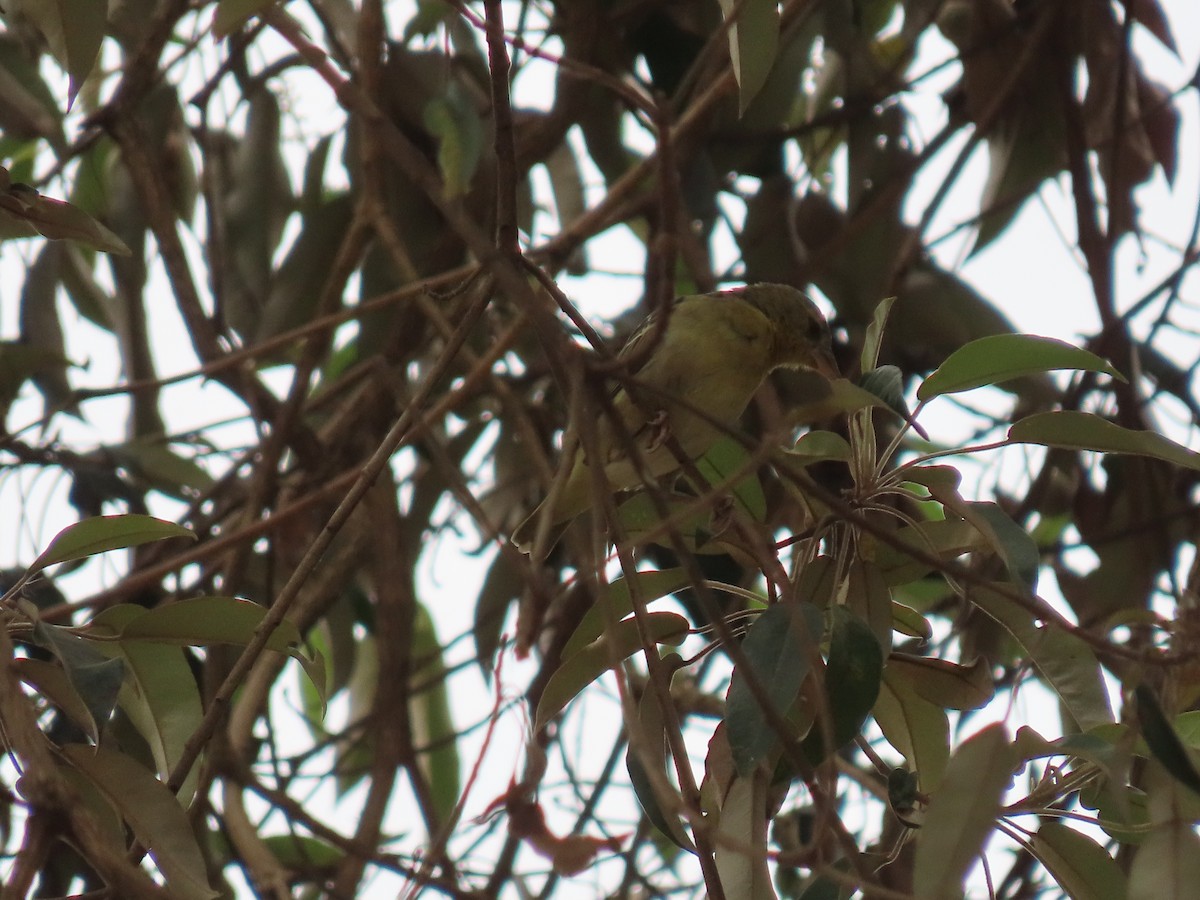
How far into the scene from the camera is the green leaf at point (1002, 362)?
1.55 metres

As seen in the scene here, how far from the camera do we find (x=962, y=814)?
1198 mm

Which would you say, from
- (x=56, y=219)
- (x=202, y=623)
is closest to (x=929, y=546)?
(x=202, y=623)

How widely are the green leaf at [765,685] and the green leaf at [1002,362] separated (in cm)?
36

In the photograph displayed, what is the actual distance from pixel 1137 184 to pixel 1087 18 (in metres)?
0.41

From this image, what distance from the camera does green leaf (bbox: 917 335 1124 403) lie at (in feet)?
5.10

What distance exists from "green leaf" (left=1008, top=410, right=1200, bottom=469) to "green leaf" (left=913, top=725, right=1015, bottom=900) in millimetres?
479

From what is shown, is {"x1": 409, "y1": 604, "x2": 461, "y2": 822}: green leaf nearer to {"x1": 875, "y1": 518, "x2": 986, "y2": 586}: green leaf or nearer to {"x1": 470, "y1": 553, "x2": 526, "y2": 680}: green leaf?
{"x1": 470, "y1": 553, "x2": 526, "y2": 680}: green leaf

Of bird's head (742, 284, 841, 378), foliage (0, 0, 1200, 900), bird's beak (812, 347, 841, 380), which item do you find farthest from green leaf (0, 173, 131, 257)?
bird's beak (812, 347, 841, 380)

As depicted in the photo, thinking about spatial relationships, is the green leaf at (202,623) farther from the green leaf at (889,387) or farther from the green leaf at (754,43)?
the green leaf at (754,43)

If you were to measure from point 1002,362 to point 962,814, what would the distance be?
1.99 feet

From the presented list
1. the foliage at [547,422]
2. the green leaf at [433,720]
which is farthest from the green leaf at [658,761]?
the green leaf at [433,720]

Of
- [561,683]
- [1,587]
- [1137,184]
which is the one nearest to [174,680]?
[1,587]

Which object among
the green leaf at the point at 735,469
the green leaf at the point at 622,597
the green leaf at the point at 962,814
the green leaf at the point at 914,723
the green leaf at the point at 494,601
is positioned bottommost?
the green leaf at the point at 962,814

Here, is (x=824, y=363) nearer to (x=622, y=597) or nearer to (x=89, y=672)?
(x=622, y=597)
